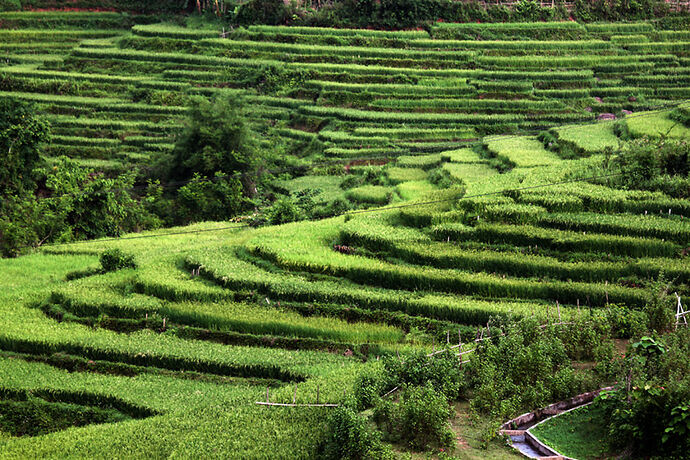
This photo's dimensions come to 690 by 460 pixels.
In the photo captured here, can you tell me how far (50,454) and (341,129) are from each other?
24824mm

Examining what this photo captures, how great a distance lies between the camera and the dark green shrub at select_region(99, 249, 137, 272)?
1981cm

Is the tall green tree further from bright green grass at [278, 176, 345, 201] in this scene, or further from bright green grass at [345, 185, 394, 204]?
bright green grass at [345, 185, 394, 204]

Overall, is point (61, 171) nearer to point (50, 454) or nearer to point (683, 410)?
point (50, 454)

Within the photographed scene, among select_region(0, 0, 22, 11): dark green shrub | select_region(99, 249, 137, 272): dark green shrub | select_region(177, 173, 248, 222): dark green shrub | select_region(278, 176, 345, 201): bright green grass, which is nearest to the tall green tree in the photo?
select_region(177, 173, 248, 222): dark green shrub

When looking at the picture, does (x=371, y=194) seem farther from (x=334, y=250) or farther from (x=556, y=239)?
(x=556, y=239)

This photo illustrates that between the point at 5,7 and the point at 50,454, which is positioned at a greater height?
the point at 5,7

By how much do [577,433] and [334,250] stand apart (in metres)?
9.52

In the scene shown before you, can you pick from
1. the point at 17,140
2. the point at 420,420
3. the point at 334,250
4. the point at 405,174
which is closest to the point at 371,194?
the point at 405,174

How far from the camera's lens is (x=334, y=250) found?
63.8 feet

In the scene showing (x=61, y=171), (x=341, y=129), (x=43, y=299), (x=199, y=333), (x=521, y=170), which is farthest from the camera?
(x=341, y=129)

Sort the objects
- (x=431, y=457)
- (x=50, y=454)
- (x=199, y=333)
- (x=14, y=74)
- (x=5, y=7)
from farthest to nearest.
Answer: (x=5, y=7)
(x=14, y=74)
(x=199, y=333)
(x=50, y=454)
(x=431, y=457)

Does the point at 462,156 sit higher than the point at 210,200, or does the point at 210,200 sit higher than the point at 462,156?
the point at 462,156

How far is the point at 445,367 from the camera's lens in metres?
12.3

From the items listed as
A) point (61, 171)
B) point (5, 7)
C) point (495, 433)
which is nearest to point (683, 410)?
point (495, 433)
